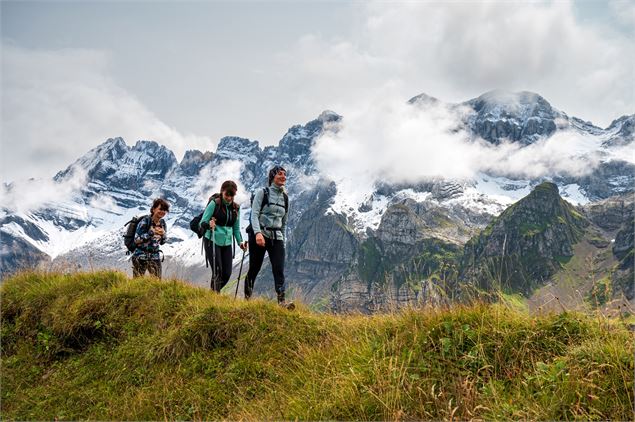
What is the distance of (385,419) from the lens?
187 inches

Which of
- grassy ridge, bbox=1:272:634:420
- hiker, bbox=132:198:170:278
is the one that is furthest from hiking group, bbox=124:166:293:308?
grassy ridge, bbox=1:272:634:420

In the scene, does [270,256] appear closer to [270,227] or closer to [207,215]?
[270,227]

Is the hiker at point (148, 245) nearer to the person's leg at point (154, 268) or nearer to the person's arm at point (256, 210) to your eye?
the person's leg at point (154, 268)

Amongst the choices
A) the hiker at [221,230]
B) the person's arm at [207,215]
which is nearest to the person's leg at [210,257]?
the hiker at [221,230]

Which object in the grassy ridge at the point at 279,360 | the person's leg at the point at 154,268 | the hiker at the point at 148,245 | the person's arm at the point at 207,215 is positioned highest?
the person's arm at the point at 207,215

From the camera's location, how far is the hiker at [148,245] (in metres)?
12.5

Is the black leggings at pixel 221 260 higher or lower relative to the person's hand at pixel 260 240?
lower

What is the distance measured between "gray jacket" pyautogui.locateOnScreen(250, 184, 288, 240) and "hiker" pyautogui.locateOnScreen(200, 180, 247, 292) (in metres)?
1.01

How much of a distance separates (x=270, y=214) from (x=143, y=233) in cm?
382

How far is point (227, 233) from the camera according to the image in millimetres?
12461

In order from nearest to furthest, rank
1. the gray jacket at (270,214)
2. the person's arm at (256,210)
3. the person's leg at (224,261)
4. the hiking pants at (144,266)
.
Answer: the person's arm at (256,210)
the gray jacket at (270,214)
the person's leg at (224,261)
the hiking pants at (144,266)

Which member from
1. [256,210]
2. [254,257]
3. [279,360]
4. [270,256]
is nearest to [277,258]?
[270,256]

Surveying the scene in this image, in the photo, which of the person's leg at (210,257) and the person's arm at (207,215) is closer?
the person's leg at (210,257)

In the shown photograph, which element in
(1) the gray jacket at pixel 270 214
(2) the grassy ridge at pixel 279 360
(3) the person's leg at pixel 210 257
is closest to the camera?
(2) the grassy ridge at pixel 279 360
